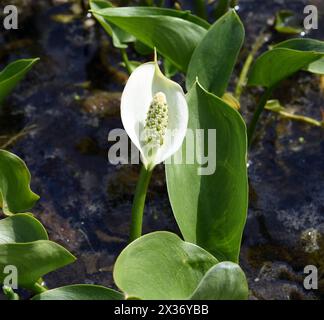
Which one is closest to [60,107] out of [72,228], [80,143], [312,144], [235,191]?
[80,143]

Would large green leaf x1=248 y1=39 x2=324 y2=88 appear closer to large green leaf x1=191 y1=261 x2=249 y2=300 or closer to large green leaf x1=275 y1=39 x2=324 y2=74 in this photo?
large green leaf x1=275 y1=39 x2=324 y2=74

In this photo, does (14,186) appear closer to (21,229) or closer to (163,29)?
(21,229)

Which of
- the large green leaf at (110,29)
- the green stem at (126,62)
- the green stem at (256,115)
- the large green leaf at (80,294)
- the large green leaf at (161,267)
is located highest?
the large green leaf at (110,29)

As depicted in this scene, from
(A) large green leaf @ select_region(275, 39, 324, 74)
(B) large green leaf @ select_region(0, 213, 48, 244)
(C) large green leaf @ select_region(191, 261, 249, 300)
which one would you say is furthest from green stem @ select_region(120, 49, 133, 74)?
(C) large green leaf @ select_region(191, 261, 249, 300)

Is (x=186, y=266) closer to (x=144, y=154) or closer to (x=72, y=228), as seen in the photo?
(x=144, y=154)

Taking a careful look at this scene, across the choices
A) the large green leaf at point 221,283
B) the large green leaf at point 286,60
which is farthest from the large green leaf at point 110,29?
the large green leaf at point 221,283

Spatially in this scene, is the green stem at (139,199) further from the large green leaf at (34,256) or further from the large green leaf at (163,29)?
the large green leaf at (163,29)
